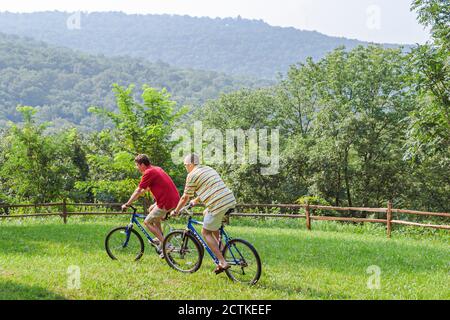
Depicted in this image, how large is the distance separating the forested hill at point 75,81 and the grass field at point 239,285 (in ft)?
352

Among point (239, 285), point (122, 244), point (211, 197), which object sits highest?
point (211, 197)

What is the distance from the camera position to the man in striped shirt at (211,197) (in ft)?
26.2

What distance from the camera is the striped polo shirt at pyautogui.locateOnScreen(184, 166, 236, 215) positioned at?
799 cm

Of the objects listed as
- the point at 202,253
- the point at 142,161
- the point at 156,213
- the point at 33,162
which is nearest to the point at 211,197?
the point at 202,253

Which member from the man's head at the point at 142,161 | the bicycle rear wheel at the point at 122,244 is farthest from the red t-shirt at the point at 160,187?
the bicycle rear wheel at the point at 122,244

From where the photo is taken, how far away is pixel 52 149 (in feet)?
101

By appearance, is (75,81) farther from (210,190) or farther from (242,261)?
(242,261)

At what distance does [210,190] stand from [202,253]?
1233 millimetres

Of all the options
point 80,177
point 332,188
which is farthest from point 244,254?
point 80,177

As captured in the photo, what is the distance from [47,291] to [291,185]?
31.0m

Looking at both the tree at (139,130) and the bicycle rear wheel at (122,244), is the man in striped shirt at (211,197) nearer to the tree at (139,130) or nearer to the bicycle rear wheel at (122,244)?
the bicycle rear wheel at (122,244)

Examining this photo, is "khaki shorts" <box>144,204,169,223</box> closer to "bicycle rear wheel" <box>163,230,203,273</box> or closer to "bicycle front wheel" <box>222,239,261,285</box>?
"bicycle rear wheel" <box>163,230,203,273</box>

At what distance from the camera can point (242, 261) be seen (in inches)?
313

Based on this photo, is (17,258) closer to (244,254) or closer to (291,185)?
(244,254)
